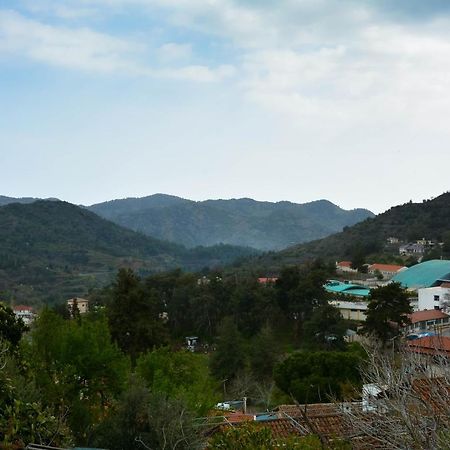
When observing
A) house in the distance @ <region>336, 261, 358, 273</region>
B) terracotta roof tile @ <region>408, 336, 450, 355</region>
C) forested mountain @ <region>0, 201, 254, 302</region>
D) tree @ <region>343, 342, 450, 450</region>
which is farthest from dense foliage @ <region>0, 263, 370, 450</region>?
forested mountain @ <region>0, 201, 254, 302</region>

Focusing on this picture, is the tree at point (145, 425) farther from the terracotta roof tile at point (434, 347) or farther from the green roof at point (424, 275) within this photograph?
the green roof at point (424, 275)

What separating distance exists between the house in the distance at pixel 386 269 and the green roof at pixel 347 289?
9.01 m

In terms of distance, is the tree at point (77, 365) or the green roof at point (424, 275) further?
the green roof at point (424, 275)

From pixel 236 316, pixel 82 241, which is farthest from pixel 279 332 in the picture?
pixel 82 241

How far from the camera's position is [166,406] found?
30.4 ft

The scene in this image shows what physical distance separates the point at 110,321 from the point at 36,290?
68051 mm

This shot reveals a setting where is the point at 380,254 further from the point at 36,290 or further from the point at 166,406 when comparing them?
the point at 166,406

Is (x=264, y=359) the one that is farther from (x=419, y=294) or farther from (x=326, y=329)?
(x=419, y=294)

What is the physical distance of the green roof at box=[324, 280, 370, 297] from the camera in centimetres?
4531

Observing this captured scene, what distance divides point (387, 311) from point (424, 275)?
26.3 metres

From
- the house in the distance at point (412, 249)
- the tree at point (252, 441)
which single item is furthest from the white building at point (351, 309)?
the tree at point (252, 441)

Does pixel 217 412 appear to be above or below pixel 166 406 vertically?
below

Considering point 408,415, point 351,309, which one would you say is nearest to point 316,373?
point 408,415

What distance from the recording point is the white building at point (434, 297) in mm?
41256
